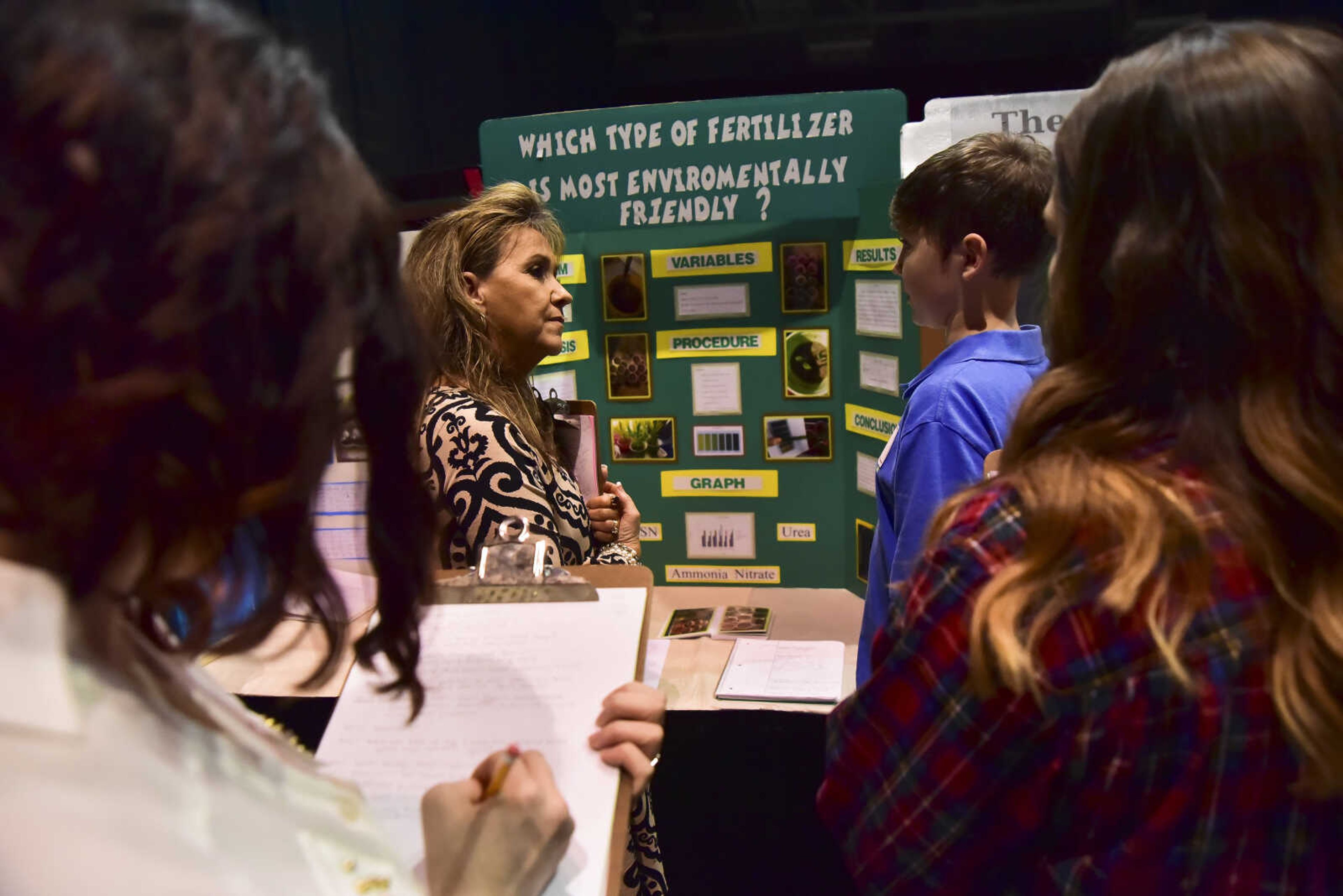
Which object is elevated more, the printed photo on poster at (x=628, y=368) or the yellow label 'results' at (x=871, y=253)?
the yellow label 'results' at (x=871, y=253)

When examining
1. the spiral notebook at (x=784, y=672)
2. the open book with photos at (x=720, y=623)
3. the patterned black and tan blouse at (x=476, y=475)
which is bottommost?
the spiral notebook at (x=784, y=672)

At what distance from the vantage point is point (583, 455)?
1923 millimetres

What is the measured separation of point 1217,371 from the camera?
26.2 inches

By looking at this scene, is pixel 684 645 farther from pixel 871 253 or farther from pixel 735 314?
pixel 871 253

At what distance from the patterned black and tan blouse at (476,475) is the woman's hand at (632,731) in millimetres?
703

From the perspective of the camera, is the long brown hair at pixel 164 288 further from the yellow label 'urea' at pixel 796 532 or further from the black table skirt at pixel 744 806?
the yellow label 'urea' at pixel 796 532

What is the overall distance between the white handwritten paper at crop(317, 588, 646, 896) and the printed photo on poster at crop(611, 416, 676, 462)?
1957mm

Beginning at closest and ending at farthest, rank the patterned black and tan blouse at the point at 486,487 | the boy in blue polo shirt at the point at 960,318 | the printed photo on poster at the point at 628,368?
the patterned black and tan blouse at the point at 486,487
the boy in blue polo shirt at the point at 960,318
the printed photo on poster at the point at 628,368

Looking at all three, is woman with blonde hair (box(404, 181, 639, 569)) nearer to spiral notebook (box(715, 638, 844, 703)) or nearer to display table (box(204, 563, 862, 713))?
display table (box(204, 563, 862, 713))

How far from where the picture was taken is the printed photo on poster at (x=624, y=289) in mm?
2721

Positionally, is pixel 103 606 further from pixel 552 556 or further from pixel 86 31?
pixel 552 556

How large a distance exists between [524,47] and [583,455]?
10.3ft

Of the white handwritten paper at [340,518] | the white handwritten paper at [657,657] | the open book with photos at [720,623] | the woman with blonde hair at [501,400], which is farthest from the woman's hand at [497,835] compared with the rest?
the open book with photos at [720,623]

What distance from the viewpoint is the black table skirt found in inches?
80.9
